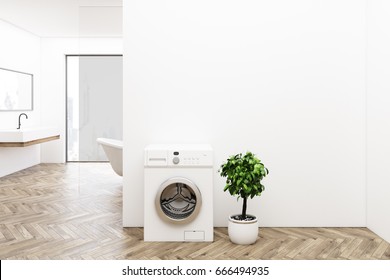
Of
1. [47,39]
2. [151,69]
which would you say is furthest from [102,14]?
[151,69]

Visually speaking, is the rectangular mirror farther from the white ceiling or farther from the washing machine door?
the washing machine door

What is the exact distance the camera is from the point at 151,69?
3.77m

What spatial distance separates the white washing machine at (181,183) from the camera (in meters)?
3.35

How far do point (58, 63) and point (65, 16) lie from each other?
6.53ft

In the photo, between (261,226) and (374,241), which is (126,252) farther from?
(374,241)

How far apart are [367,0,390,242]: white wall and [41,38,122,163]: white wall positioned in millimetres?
5701

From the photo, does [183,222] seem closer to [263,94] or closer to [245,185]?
→ [245,185]

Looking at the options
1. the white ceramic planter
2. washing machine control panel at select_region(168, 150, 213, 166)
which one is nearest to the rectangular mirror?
washing machine control panel at select_region(168, 150, 213, 166)

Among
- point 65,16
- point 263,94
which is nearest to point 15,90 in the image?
point 65,16

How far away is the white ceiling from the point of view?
572 centimetres

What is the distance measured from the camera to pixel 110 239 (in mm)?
3438

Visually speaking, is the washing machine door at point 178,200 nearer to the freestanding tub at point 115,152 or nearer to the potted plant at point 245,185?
the potted plant at point 245,185

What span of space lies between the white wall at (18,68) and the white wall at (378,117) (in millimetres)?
5665

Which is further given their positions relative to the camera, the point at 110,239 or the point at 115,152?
the point at 115,152
